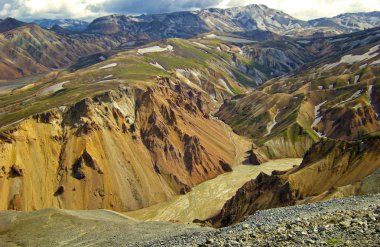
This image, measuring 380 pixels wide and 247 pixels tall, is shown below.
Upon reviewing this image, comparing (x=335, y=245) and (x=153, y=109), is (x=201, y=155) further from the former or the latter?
(x=335, y=245)

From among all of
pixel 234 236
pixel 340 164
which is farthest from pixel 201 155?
pixel 234 236

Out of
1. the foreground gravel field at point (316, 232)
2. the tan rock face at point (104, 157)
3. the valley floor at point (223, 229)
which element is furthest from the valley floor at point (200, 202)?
the foreground gravel field at point (316, 232)

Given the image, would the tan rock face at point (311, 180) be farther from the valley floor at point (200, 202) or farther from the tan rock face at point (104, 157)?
the tan rock face at point (104, 157)

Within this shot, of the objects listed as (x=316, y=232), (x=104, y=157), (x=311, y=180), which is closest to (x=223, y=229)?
(x=316, y=232)

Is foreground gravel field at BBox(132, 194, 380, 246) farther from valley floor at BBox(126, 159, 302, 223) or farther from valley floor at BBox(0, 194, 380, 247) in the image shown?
valley floor at BBox(126, 159, 302, 223)

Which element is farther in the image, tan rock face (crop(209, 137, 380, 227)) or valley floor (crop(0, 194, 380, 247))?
tan rock face (crop(209, 137, 380, 227))

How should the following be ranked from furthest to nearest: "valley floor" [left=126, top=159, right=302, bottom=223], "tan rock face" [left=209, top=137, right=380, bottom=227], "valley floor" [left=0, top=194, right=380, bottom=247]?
"valley floor" [left=126, top=159, right=302, bottom=223], "tan rock face" [left=209, top=137, right=380, bottom=227], "valley floor" [left=0, top=194, right=380, bottom=247]

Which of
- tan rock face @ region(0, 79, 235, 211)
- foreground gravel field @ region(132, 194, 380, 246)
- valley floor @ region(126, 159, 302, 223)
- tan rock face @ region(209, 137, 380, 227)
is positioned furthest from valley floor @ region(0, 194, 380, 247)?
tan rock face @ region(0, 79, 235, 211)
